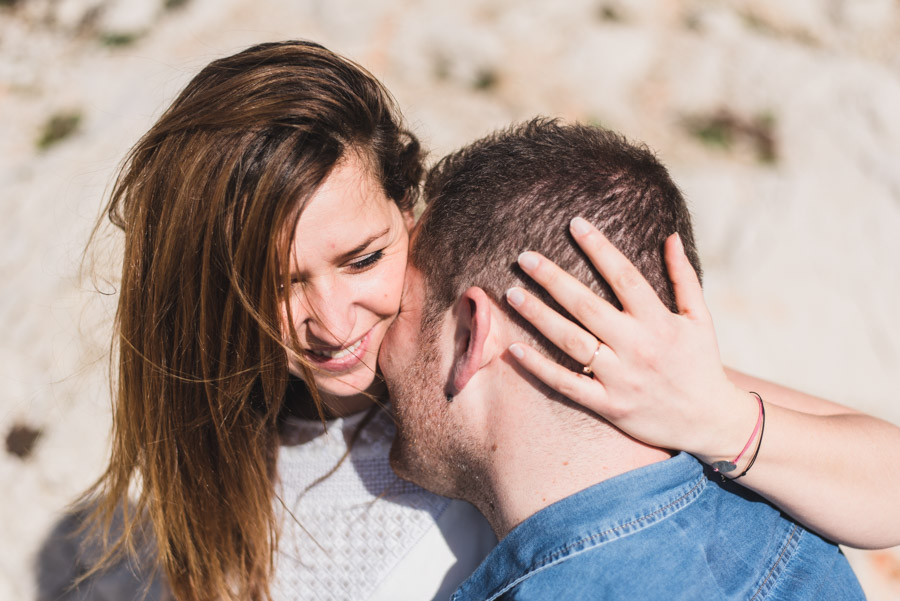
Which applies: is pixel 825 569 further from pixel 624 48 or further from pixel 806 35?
pixel 806 35

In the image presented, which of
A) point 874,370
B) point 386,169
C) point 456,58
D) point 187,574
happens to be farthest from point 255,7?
point 874,370

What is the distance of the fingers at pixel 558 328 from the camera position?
5.87 feet

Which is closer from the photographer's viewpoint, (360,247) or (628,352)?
(628,352)

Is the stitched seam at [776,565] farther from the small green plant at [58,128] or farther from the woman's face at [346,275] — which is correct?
the small green plant at [58,128]

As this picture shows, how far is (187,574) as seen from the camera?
2650mm

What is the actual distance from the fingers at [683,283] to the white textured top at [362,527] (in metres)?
1.05

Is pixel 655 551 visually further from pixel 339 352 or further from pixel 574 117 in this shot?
pixel 574 117

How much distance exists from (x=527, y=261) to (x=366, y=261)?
0.54 m

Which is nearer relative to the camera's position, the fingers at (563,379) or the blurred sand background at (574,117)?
the fingers at (563,379)

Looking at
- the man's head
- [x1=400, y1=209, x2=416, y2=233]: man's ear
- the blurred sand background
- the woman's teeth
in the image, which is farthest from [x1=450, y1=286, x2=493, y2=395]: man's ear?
the blurred sand background

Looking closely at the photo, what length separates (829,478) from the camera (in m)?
1.99

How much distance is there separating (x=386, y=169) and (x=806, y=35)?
5.57 meters

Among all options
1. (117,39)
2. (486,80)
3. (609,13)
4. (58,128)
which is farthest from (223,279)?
(117,39)

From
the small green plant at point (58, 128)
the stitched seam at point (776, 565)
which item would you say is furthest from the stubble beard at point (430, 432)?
the small green plant at point (58, 128)
